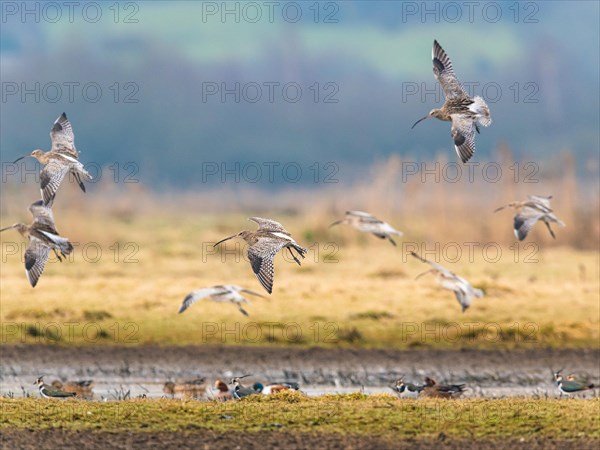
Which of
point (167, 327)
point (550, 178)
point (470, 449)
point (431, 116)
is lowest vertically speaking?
point (470, 449)

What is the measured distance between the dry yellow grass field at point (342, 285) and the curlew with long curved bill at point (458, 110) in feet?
35.9

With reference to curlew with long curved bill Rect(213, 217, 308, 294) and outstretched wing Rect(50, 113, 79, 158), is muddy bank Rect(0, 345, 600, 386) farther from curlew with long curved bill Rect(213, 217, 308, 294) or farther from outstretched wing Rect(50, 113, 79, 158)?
curlew with long curved bill Rect(213, 217, 308, 294)

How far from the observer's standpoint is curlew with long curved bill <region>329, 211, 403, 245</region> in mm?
19609

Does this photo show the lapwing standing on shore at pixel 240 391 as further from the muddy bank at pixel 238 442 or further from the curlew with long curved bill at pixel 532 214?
the curlew with long curved bill at pixel 532 214

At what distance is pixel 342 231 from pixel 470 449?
109 feet

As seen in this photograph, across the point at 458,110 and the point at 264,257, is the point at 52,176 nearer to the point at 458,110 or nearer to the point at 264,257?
the point at 264,257

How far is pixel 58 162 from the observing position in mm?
15586

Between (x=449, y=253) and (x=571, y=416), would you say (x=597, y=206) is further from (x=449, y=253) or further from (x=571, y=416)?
(x=571, y=416)

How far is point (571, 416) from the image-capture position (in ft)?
44.9

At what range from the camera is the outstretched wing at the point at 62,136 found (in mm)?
15922

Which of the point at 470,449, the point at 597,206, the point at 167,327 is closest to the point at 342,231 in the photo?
the point at 597,206

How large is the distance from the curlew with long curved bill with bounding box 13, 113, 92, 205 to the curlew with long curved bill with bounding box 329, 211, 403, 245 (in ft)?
17.7

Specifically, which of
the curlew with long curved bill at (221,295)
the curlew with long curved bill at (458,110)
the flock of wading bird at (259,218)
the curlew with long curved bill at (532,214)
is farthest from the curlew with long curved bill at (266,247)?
the curlew with long curved bill at (221,295)

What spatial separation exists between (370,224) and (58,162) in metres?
6.29
